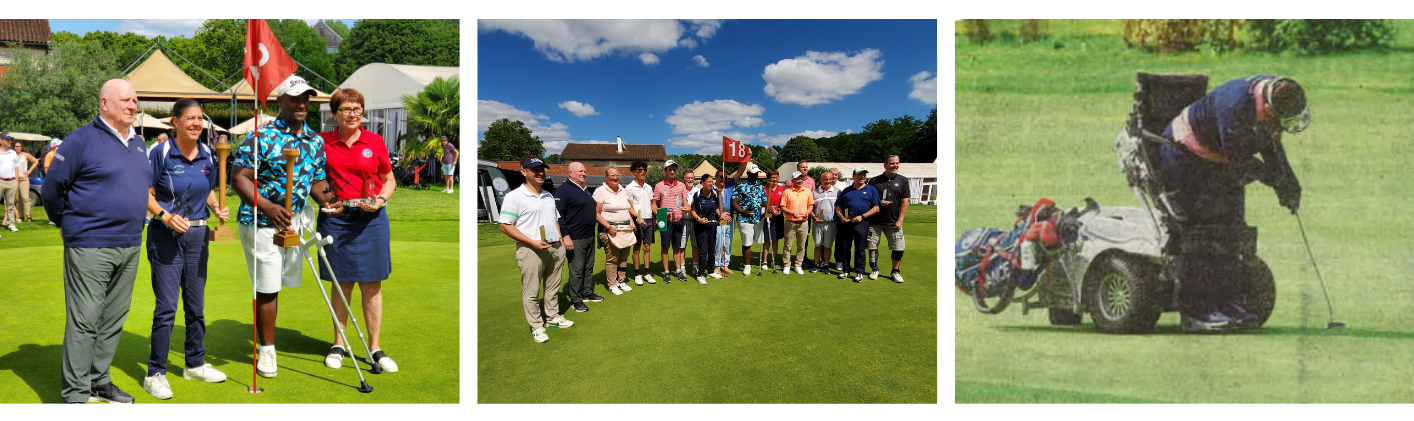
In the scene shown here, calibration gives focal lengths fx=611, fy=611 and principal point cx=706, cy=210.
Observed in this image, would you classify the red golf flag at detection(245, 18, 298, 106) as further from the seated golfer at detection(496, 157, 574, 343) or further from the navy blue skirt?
the seated golfer at detection(496, 157, 574, 343)

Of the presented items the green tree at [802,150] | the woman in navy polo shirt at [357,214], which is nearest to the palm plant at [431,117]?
the woman in navy polo shirt at [357,214]

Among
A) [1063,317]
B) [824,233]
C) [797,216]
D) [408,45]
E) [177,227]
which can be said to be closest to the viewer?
[177,227]

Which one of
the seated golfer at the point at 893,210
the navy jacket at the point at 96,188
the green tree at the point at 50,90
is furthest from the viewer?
the seated golfer at the point at 893,210

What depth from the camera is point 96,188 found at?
2715 mm

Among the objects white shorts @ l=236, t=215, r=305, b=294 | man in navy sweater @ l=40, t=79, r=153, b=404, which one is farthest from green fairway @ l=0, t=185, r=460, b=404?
white shorts @ l=236, t=215, r=305, b=294

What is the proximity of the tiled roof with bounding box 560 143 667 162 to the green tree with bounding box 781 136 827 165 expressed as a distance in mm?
8850

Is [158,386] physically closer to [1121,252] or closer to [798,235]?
[1121,252]

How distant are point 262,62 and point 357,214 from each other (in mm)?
830

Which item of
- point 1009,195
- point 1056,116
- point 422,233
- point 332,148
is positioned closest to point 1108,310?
point 1009,195

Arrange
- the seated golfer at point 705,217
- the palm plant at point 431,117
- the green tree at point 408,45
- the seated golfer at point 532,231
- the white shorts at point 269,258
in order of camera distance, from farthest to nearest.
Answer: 1. the seated golfer at point 705,217
2. the palm plant at point 431,117
3. the seated golfer at point 532,231
4. the green tree at point 408,45
5. the white shorts at point 269,258

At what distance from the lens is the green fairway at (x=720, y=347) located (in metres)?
3.30

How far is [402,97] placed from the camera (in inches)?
241

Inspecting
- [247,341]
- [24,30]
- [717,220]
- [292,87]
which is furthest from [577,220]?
[24,30]

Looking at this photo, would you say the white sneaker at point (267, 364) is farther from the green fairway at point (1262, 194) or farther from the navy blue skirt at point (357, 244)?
the green fairway at point (1262, 194)
